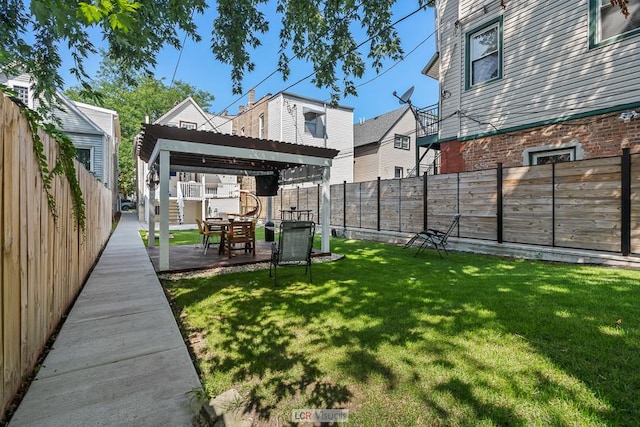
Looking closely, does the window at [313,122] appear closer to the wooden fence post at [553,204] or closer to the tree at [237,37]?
the tree at [237,37]

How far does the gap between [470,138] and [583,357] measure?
319 inches

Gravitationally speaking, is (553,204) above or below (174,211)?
above

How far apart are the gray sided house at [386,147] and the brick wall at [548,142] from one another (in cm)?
1204

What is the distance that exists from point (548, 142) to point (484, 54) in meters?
3.38

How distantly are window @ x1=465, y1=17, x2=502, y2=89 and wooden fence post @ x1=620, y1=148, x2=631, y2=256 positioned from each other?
424 cm

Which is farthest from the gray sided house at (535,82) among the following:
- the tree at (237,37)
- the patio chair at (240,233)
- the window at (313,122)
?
the window at (313,122)

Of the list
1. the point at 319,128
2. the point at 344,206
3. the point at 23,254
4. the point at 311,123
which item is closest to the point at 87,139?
the point at 311,123

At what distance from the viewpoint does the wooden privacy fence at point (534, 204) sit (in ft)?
19.0

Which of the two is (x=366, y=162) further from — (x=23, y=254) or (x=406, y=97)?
(x=23, y=254)

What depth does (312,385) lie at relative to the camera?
2285 mm

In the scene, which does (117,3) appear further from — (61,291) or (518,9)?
(518,9)

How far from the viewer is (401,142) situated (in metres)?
23.4

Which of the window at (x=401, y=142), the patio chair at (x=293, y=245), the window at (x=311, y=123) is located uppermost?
the window at (x=311, y=123)

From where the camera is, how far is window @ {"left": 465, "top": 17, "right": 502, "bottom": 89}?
888 cm
